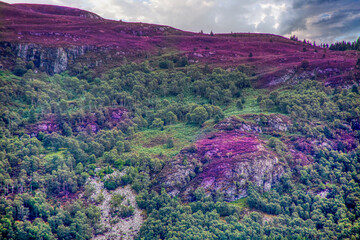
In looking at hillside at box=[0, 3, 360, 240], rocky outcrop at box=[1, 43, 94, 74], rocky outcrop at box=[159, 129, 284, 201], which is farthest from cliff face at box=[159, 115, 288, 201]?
rocky outcrop at box=[1, 43, 94, 74]

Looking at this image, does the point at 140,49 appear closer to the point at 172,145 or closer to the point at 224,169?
the point at 172,145

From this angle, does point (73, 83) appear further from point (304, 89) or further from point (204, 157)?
point (304, 89)

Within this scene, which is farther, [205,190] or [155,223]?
[205,190]

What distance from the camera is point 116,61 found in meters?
152

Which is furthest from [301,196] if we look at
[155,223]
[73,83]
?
[73,83]

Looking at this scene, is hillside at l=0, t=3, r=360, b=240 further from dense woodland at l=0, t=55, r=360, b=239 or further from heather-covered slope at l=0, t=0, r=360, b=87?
heather-covered slope at l=0, t=0, r=360, b=87

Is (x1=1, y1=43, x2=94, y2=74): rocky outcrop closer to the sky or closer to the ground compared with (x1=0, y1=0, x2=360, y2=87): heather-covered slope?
closer to the ground

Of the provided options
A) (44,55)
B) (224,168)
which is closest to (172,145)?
(224,168)

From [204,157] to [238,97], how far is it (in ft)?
159

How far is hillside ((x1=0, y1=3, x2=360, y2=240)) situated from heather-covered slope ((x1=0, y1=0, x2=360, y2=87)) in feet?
3.50

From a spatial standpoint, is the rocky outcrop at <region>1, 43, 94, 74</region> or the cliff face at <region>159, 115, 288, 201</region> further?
the rocky outcrop at <region>1, 43, 94, 74</region>

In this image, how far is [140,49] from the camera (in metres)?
166

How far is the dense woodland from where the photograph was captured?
2672 inches

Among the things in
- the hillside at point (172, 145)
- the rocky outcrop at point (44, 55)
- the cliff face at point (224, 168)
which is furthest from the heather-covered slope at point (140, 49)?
the cliff face at point (224, 168)
